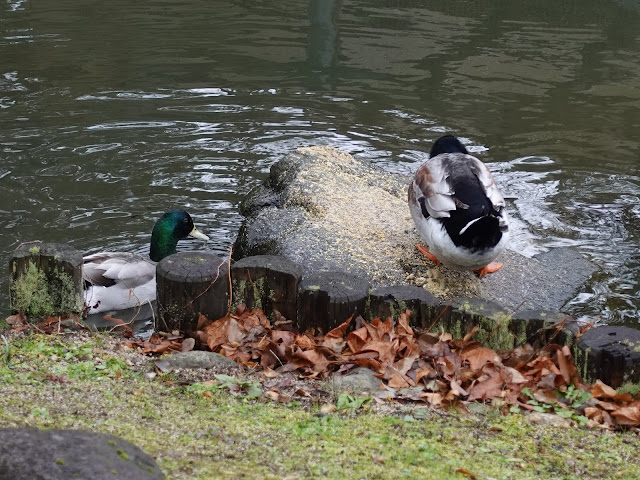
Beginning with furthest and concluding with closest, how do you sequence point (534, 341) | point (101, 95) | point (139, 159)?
point (101, 95) → point (139, 159) → point (534, 341)

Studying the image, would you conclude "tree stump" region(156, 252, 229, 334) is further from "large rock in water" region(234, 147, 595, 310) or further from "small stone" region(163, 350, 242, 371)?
"large rock in water" region(234, 147, 595, 310)

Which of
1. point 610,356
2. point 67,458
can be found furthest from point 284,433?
point 610,356

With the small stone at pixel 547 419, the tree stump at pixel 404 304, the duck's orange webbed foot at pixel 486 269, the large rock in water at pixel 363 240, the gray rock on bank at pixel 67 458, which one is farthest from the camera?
the duck's orange webbed foot at pixel 486 269

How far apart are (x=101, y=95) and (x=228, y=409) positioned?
8024mm

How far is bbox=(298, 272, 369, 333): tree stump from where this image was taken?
448 cm

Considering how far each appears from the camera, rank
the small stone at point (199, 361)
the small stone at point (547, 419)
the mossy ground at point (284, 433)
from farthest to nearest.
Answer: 1. the small stone at point (199, 361)
2. the small stone at point (547, 419)
3. the mossy ground at point (284, 433)

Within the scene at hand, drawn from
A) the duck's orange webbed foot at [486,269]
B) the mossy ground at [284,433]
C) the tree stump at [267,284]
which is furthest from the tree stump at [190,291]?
the duck's orange webbed foot at [486,269]

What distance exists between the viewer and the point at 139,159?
8.81 metres

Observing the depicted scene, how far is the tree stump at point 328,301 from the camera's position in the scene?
177 inches

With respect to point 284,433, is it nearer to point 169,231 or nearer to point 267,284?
point 267,284

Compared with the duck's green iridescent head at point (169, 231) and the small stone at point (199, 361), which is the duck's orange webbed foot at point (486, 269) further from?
the duck's green iridescent head at point (169, 231)

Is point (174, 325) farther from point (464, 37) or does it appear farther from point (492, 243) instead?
point (464, 37)

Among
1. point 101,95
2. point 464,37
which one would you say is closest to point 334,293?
point 101,95

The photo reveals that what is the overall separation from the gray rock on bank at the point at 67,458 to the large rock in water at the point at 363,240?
3289 mm
